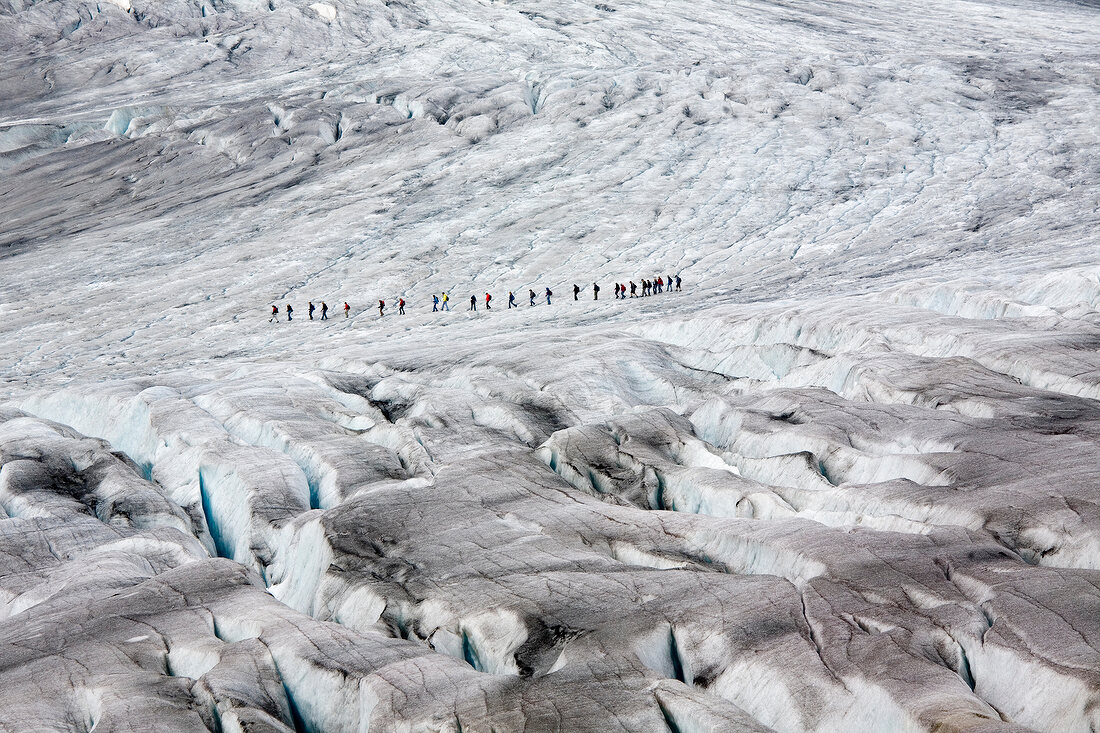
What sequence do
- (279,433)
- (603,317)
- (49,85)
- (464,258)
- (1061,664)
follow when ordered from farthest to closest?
Answer: (49,85)
(464,258)
(603,317)
(279,433)
(1061,664)

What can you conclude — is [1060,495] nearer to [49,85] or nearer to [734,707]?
[734,707]

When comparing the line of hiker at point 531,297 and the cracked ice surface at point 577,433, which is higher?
the cracked ice surface at point 577,433

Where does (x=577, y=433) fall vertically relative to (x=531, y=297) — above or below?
above

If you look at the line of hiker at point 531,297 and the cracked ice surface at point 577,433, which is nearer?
the cracked ice surface at point 577,433

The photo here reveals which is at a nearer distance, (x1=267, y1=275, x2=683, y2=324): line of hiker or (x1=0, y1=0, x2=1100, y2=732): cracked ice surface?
(x1=0, y1=0, x2=1100, y2=732): cracked ice surface

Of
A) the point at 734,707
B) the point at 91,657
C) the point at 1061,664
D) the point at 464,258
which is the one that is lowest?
the point at 464,258

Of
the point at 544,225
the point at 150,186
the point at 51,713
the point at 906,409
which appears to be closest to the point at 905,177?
the point at 544,225

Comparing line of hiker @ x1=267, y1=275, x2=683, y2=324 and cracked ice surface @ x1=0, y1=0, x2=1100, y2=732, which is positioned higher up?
cracked ice surface @ x1=0, y1=0, x2=1100, y2=732

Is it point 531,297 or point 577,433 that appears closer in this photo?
point 577,433
